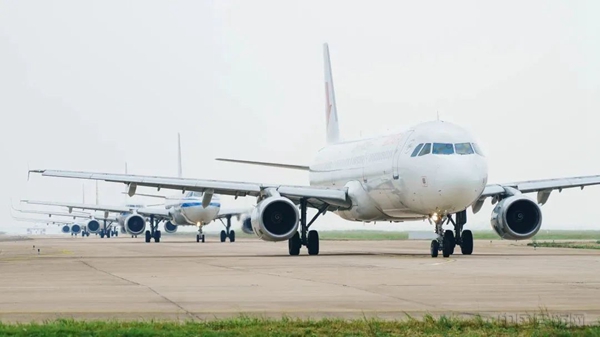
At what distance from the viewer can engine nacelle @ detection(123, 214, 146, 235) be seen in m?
71.4

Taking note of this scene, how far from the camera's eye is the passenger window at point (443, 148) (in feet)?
93.8

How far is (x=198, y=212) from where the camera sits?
6216cm

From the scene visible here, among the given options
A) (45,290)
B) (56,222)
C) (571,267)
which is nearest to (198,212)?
(571,267)

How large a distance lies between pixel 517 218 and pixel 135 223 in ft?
146

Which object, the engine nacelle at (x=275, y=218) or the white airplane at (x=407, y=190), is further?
the engine nacelle at (x=275, y=218)

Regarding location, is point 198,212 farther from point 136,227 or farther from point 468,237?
point 468,237

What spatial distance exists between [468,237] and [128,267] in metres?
10.8

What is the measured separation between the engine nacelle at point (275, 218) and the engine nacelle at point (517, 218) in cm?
578

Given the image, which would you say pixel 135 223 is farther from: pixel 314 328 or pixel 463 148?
pixel 314 328

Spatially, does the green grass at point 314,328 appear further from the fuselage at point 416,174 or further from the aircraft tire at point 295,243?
the aircraft tire at point 295,243

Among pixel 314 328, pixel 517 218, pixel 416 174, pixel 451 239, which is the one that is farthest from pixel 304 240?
pixel 314 328

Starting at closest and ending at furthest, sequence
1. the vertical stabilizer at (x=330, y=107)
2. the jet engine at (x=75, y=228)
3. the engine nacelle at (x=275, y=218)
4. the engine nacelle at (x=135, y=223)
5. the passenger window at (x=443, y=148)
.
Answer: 1. the passenger window at (x=443, y=148)
2. the engine nacelle at (x=275, y=218)
3. the vertical stabilizer at (x=330, y=107)
4. the engine nacelle at (x=135, y=223)
5. the jet engine at (x=75, y=228)

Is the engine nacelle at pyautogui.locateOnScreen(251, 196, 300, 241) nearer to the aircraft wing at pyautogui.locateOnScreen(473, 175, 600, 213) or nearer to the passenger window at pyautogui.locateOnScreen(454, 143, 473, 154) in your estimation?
the passenger window at pyautogui.locateOnScreen(454, 143, 473, 154)

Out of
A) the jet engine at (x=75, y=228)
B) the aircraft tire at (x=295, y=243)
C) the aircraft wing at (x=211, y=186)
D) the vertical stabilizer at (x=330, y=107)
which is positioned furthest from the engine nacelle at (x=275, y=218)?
the jet engine at (x=75, y=228)
